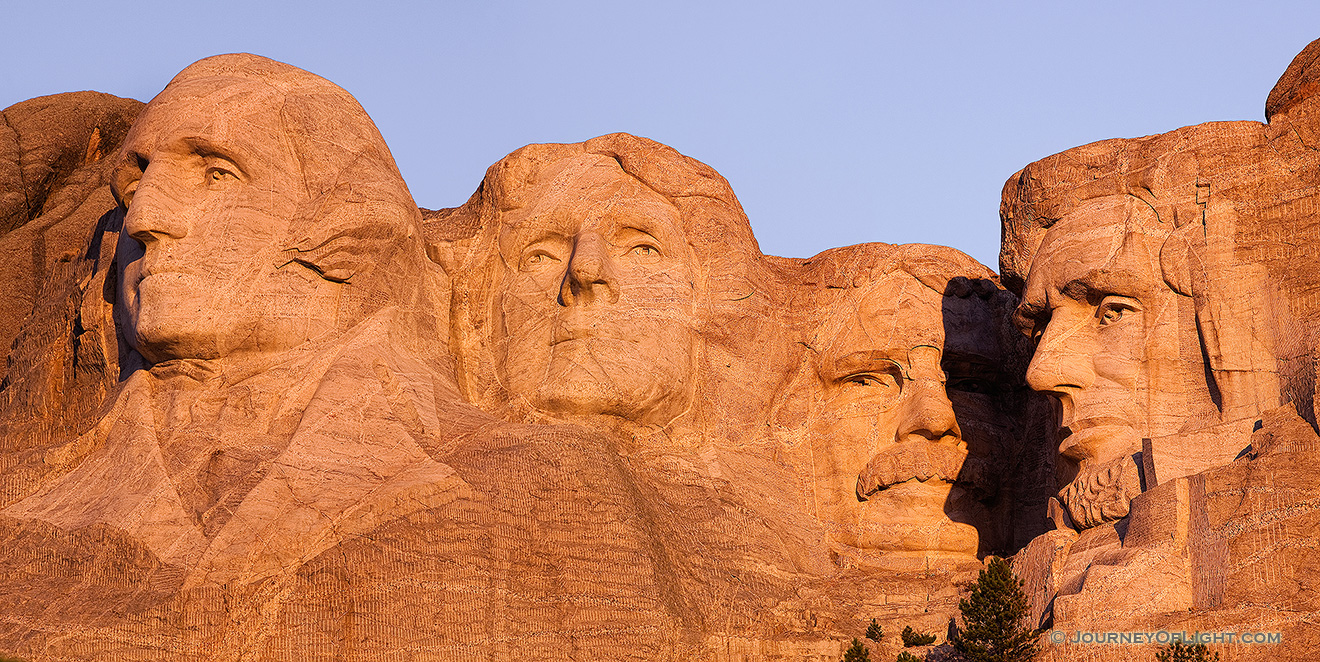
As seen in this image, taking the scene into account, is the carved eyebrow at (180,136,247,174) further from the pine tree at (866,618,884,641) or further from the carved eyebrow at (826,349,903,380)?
the pine tree at (866,618,884,641)

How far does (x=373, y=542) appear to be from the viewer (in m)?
12.9

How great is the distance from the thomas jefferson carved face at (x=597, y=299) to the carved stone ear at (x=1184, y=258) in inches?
157

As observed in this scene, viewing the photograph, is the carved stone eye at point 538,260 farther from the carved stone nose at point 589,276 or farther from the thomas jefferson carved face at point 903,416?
the thomas jefferson carved face at point 903,416

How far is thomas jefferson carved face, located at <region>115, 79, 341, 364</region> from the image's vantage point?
573 inches

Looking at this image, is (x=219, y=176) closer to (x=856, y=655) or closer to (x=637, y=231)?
(x=637, y=231)

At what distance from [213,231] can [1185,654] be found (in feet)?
25.5

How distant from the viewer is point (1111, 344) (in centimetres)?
1475

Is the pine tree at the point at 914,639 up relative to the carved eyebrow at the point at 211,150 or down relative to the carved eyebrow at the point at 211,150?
down

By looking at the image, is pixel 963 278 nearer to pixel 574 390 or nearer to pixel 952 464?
pixel 952 464

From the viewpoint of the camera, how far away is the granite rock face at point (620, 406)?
1270 centimetres

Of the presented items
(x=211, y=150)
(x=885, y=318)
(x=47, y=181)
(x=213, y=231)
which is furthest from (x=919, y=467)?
(x=47, y=181)

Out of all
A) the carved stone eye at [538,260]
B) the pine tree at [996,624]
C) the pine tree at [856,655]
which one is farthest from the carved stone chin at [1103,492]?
the carved stone eye at [538,260]

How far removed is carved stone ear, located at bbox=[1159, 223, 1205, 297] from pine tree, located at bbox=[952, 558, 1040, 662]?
3278mm

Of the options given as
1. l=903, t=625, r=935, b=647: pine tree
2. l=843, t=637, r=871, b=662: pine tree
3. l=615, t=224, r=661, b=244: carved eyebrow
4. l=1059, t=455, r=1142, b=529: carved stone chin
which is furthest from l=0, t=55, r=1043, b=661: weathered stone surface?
l=843, t=637, r=871, b=662: pine tree
